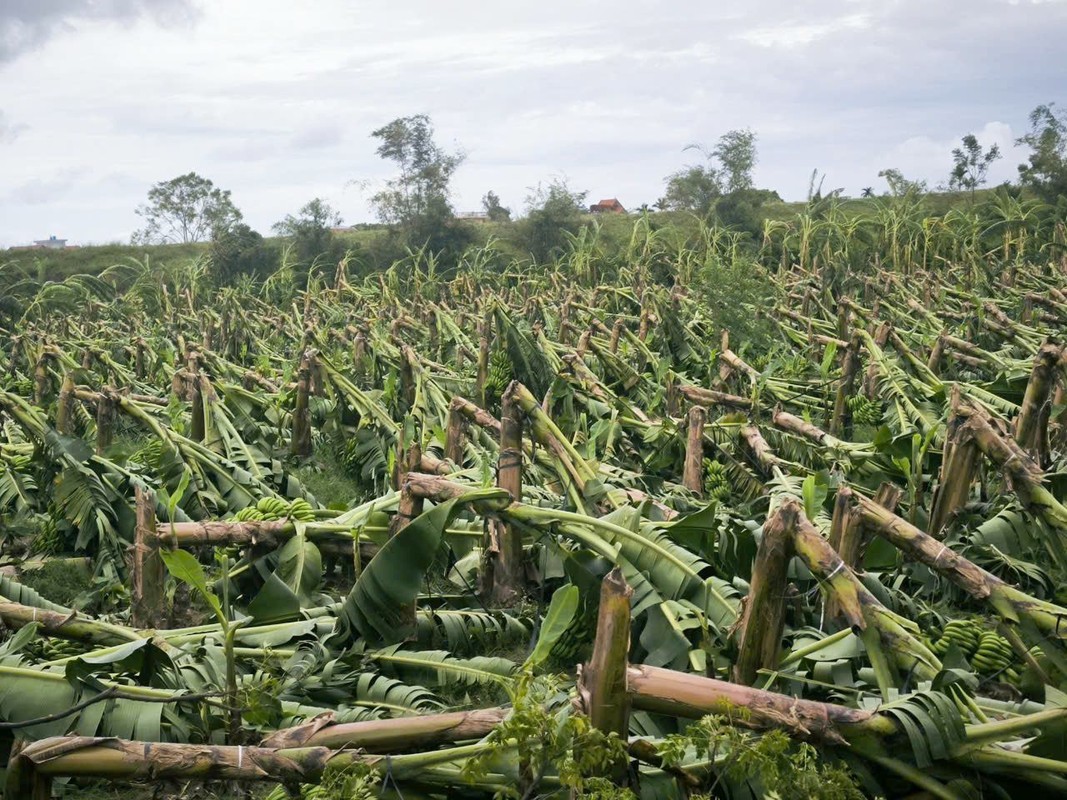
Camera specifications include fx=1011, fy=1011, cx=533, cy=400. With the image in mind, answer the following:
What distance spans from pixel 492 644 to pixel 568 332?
8303mm

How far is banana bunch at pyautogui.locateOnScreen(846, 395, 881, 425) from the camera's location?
800 cm

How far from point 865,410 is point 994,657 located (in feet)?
15.2

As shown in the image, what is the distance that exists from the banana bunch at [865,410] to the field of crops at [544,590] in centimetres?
3

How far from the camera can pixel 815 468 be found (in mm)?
6637

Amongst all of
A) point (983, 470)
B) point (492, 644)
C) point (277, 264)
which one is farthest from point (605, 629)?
point (277, 264)

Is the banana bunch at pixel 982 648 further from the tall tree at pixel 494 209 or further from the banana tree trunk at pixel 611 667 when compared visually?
the tall tree at pixel 494 209

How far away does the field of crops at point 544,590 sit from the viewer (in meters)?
2.69

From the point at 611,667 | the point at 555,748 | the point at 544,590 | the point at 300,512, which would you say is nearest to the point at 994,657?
the point at 611,667

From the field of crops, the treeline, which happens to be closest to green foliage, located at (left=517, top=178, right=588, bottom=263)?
the treeline

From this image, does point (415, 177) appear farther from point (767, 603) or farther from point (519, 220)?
point (767, 603)

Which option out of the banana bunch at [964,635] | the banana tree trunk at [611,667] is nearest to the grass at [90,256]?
the banana bunch at [964,635]

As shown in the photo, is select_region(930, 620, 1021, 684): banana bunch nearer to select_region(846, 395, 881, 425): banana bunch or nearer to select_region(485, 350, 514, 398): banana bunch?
select_region(846, 395, 881, 425): banana bunch

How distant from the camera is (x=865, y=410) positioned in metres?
8.02

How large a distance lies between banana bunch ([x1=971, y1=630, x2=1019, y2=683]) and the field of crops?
14 mm
